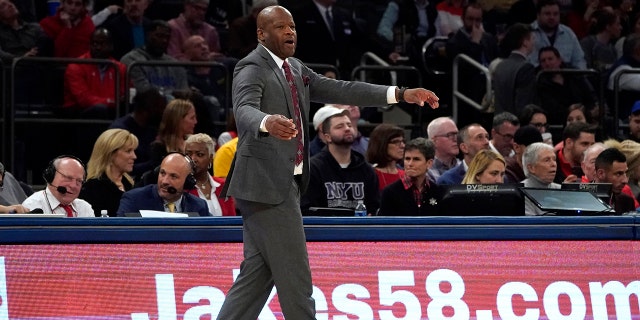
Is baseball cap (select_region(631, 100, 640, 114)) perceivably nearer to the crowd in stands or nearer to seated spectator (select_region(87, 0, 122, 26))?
the crowd in stands

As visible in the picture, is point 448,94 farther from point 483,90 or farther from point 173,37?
point 173,37

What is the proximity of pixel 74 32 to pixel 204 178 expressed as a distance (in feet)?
11.0

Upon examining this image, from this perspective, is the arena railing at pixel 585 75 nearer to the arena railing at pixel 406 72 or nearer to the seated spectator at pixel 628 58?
the seated spectator at pixel 628 58

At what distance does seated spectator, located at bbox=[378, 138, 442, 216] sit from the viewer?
8719mm

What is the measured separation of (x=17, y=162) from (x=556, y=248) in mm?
5673

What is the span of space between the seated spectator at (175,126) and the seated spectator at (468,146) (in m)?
2.14

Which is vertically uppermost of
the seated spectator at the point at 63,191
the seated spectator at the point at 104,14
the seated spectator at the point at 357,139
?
the seated spectator at the point at 104,14

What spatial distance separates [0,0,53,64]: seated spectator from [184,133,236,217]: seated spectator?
2.90 meters

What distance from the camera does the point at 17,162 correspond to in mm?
10828

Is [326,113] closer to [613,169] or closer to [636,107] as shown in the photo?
[613,169]

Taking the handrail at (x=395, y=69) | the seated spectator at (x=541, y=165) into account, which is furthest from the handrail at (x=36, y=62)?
the seated spectator at (x=541, y=165)

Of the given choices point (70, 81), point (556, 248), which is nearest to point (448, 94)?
point (70, 81)

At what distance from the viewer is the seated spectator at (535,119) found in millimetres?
11688

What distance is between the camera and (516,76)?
1239 centimetres
